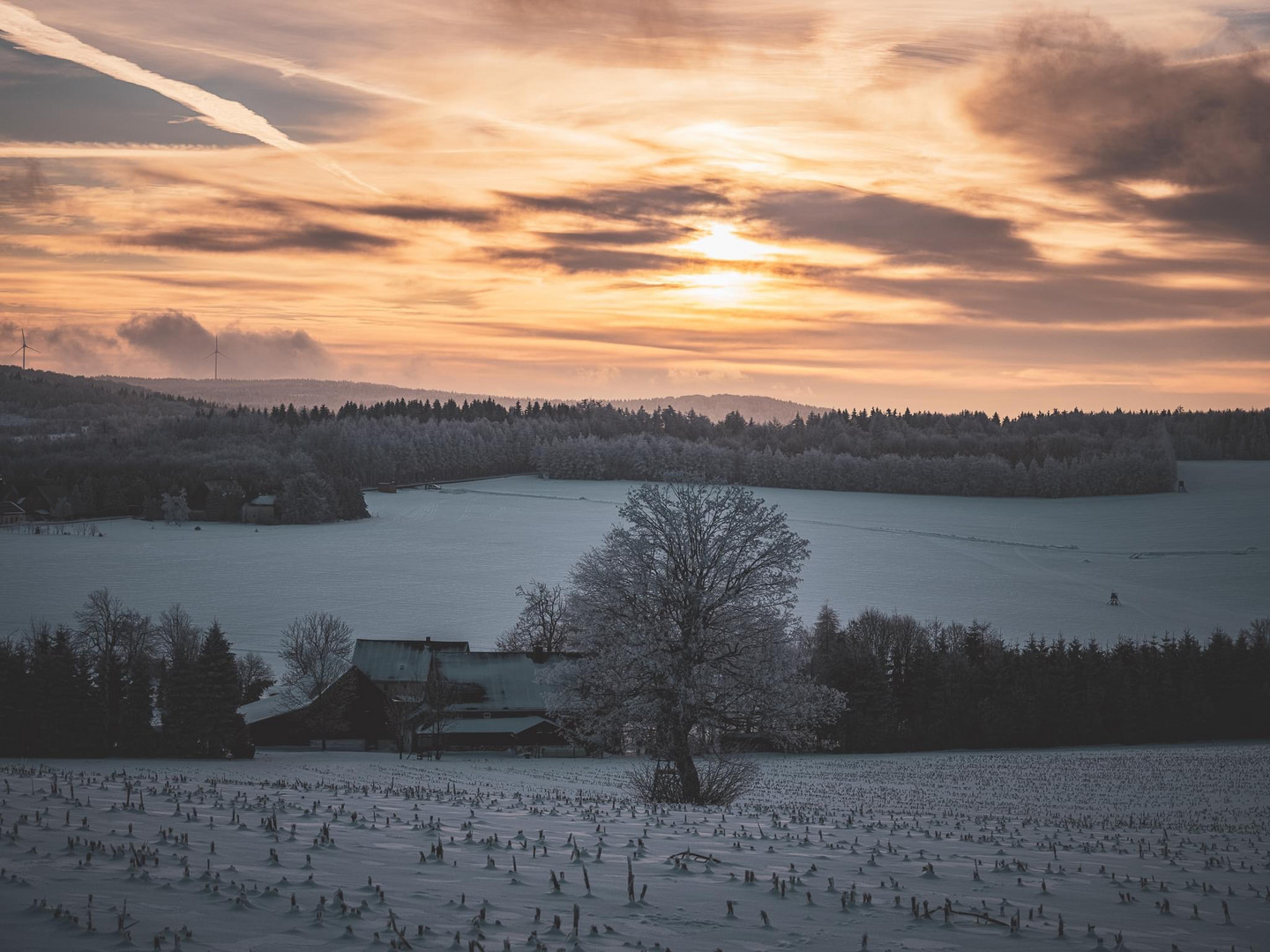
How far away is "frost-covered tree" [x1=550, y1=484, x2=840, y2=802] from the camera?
23.6 m

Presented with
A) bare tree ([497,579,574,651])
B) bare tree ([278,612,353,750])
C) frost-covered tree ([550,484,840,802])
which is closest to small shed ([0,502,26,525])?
bare tree ([278,612,353,750])

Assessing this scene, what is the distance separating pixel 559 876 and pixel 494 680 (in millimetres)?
48859

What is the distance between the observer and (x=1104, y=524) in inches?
5344

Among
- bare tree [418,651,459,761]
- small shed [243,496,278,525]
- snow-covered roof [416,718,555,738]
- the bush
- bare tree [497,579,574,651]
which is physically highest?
small shed [243,496,278,525]

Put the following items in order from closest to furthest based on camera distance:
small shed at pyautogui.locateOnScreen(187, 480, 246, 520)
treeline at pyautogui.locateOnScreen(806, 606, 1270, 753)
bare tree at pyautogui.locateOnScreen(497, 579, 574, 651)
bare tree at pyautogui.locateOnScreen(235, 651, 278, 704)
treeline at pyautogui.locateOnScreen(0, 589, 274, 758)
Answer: treeline at pyautogui.locateOnScreen(0, 589, 274, 758) < treeline at pyautogui.locateOnScreen(806, 606, 1270, 753) < bare tree at pyautogui.locateOnScreen(235, 651, 278, 704) < bare tree at pyautogui.locateOnScreen(497, 579, 574, 651) < small shed at pyautogui.locateOnScreen(187, 480, 246, 520)

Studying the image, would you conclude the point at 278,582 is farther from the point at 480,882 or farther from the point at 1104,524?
the point at 1104,524

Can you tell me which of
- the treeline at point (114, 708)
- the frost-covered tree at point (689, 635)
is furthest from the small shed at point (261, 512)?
the frost-covered tree at point (689, 635)

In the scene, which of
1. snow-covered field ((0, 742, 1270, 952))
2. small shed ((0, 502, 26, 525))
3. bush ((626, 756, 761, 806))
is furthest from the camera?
small shed ((0, 502, 26, 525))

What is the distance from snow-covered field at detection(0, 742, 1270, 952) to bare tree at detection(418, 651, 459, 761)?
105 feet

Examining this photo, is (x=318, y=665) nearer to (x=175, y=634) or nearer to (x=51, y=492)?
(x=175, y=634)

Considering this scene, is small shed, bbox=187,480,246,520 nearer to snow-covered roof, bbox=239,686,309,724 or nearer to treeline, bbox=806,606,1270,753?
snow-covered roof, bbox=239,686,309,724

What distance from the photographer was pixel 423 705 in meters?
52.7

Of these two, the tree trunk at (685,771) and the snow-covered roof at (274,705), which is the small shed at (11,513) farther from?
the tree trunk at (685,771)

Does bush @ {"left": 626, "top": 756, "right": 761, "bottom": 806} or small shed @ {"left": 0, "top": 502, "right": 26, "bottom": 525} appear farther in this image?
small shed @ {"left": 0, "top": 502, "right": 26, "bottom": 525}
